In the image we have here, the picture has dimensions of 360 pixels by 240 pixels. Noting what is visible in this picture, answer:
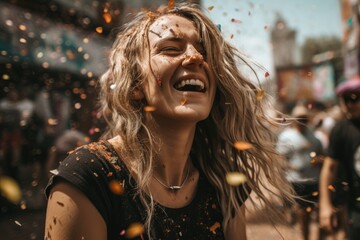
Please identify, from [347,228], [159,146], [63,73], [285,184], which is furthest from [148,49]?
[63,73]

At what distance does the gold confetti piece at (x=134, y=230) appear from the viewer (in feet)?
5.28

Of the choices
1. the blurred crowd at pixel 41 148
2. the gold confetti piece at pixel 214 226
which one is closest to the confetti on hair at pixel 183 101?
the gold confetti piece at pixel 214 226

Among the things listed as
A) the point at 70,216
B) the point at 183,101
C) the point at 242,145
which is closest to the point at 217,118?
the point at 242,145

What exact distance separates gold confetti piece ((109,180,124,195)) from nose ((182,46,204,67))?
0.66 metres

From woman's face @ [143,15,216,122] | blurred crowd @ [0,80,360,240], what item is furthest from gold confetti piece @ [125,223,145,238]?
blurred crowd @ [0,80,360,240]

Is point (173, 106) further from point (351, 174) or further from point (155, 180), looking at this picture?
point (351, 174)

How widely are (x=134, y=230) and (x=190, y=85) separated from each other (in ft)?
2.43

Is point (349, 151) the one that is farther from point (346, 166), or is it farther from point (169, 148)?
point (169, 148)

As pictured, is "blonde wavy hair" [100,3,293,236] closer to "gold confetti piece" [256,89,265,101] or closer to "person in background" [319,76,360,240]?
"gold confetti piece" [256,89,265,101]

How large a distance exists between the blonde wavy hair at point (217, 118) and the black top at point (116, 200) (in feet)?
0.48

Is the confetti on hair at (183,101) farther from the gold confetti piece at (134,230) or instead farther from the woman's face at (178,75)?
the gold confetti piece at (134,230)

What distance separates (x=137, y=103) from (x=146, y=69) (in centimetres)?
20

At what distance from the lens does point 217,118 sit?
2.31 metres

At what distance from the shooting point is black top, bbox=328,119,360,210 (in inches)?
134
